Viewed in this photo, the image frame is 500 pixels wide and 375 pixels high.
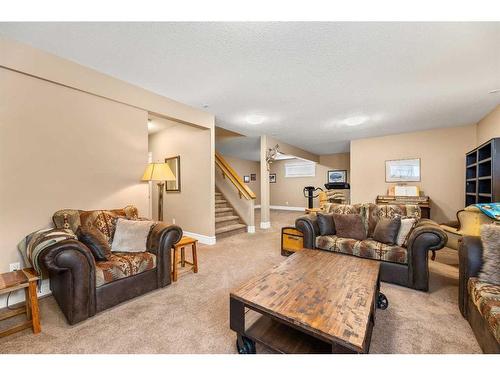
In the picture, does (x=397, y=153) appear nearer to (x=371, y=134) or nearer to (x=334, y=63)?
(x=371, y=134)

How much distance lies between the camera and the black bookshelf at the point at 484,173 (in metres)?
3.00

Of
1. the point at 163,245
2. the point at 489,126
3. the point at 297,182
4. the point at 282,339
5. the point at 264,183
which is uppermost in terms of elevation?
the point at 489,126

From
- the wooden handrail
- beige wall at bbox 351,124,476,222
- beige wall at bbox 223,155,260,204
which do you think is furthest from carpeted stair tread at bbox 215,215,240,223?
beige wall at bbox 223,155,260,204

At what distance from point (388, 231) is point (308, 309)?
6.33 ft

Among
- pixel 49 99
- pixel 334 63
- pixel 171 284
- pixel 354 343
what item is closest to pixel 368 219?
pixel 334 63

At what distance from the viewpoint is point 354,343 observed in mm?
931

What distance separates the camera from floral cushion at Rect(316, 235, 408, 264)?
234 cm

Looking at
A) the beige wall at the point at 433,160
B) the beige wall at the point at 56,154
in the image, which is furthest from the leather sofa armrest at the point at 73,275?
the beige wall at the point at 433,160

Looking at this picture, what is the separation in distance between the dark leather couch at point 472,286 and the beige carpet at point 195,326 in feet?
0.32

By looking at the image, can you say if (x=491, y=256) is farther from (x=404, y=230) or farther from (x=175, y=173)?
(x=175, y=173)

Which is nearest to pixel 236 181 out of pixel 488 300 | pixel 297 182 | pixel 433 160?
pixel 488 300

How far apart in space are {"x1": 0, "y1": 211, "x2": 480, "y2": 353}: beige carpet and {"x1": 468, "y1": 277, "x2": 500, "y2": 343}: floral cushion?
0.33m

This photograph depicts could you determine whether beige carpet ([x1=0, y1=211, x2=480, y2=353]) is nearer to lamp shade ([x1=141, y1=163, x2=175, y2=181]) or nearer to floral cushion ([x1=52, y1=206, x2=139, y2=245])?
floral cushion ([x1=52, y1=206, x2=139, y2=245])

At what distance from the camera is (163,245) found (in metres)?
2.22
